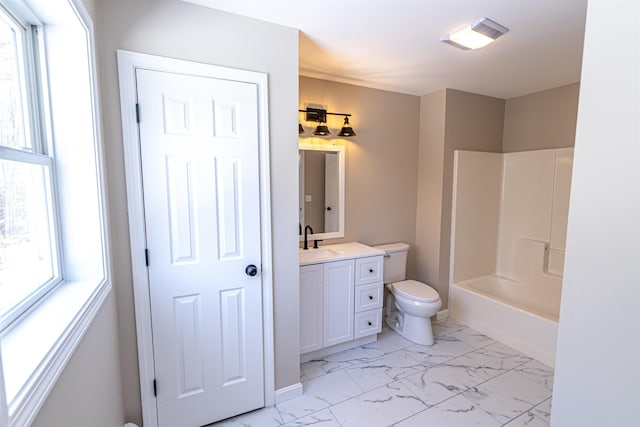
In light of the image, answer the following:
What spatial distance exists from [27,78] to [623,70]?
1.91 m

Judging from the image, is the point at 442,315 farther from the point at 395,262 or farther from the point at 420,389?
the point at 420,389

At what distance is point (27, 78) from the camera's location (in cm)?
108

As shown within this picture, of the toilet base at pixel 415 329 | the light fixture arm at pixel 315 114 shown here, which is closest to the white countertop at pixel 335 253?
the toilet base at pixel 415 329

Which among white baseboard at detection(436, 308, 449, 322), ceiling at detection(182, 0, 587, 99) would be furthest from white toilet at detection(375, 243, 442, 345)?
ceiling at detection(182, 0, 587, 99)

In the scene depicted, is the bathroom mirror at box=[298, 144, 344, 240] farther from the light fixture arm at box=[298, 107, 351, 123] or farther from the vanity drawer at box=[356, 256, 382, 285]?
the vanity drawer at box=[356, 256, 382, 285]

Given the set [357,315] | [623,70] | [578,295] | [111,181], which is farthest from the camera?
[357,315]

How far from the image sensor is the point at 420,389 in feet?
6.95

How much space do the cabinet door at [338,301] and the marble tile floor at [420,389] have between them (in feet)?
0.69

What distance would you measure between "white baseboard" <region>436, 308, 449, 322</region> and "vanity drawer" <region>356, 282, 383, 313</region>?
0.90m

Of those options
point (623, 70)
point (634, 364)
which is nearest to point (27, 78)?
point (623, 70)

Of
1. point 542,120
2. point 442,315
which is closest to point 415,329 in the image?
point 442,315

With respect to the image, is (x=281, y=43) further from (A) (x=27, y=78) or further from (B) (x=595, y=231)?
(B) (x=595, y=231)

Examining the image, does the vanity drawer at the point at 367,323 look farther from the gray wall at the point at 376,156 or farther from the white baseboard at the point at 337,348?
the gray wall at the point at 376,156

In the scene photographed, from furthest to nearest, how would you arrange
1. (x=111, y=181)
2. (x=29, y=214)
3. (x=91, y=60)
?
(x=111, y=181), (x=91, y=60), (x=29, y=214)
